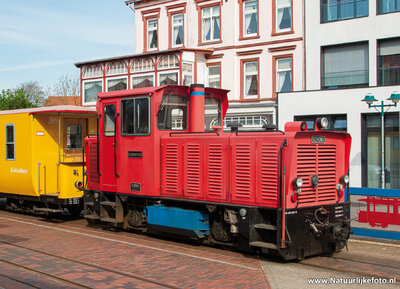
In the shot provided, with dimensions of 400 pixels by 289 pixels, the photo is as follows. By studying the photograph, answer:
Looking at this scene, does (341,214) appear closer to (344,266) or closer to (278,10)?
(344,266)

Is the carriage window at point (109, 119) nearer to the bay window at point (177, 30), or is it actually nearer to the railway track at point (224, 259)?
the railway track at point (224, 259)

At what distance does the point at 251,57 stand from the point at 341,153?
49.4ft

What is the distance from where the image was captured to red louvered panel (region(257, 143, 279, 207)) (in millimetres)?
8281

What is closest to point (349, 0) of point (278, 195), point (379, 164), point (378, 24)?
point (378, 24)

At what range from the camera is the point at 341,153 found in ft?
29.9

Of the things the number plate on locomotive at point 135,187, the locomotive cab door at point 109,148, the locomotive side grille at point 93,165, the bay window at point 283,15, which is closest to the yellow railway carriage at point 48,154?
the locomotive side grille at point 93,165

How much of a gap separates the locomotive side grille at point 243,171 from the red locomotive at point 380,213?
292 centimetres

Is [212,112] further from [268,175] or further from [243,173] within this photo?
[268,175]

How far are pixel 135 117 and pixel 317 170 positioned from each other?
421cm

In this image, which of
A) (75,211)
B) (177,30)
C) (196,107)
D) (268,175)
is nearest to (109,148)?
(196,107)

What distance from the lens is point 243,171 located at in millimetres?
8781

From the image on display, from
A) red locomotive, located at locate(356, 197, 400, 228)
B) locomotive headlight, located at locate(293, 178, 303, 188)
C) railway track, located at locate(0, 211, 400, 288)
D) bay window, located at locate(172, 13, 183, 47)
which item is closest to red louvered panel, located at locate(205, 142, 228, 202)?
railway track, located at locate(0, 211, 400, 288)

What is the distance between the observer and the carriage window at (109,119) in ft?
36.0

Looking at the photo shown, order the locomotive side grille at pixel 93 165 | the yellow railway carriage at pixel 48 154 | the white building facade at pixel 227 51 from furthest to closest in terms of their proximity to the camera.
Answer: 1. the white building facade at pixel 227 51
2. the yellow railway carriage at pixel 48 154
3. the locomotive side grille at pixel 93 165
